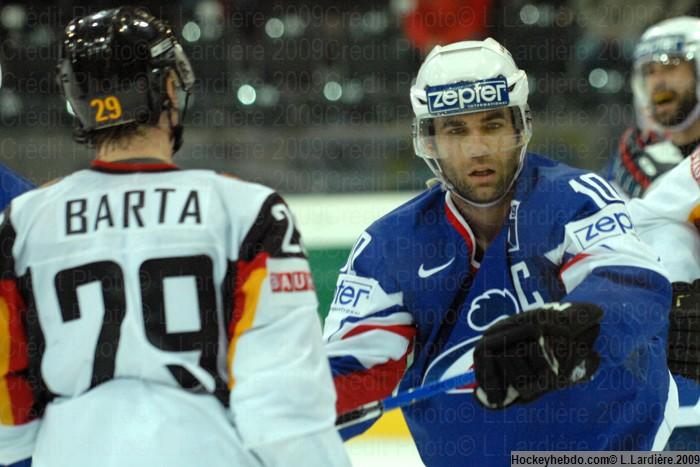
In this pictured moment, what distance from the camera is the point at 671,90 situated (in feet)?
14.2

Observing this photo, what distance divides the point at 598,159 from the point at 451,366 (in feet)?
11.7

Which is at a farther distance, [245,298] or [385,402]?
[385,402]

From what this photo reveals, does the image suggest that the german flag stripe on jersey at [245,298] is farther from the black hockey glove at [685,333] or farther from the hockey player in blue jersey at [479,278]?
the black hockey glove at [685,333]

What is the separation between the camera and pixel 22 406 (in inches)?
67.7

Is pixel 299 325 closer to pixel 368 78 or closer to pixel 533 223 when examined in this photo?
pixel 533 223

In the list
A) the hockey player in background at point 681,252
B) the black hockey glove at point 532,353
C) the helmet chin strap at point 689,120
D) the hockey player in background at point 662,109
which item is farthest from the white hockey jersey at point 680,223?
the helmet chin strap at point 689,120

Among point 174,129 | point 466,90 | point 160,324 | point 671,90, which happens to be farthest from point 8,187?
point 671,90

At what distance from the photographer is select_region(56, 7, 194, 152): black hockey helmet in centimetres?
174

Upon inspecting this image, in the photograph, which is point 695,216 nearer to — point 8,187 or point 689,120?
point 689,120

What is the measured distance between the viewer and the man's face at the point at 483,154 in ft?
7.98

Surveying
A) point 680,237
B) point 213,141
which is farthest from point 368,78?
point 680,237

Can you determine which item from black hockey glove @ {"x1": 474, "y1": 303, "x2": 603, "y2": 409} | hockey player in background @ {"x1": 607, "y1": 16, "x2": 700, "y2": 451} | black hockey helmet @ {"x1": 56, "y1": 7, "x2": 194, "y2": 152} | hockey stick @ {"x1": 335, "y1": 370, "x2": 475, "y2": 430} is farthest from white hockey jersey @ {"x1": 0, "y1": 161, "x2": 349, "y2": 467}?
hockey player in background @ {"x1": 607, "y1": 16, "x2": 700, "y2": 451}

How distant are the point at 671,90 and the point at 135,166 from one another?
310 centimetres

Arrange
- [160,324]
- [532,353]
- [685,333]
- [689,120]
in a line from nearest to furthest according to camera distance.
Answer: [160,324], [532,353], [685,333], [689,120]
